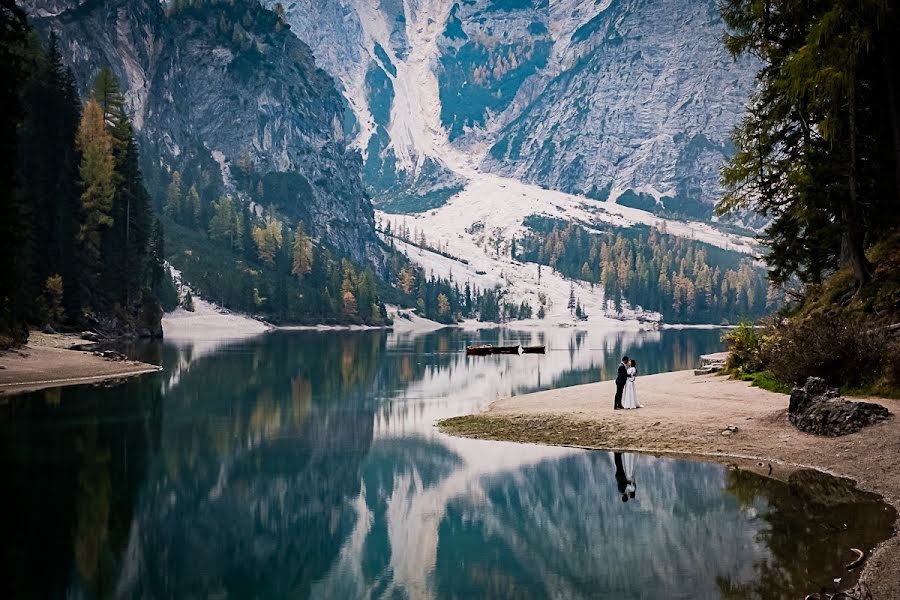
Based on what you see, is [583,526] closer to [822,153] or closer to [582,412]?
[582,412]

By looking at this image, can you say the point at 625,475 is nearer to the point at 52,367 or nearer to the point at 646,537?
the point at 646,537

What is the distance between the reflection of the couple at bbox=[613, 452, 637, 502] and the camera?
23.7m

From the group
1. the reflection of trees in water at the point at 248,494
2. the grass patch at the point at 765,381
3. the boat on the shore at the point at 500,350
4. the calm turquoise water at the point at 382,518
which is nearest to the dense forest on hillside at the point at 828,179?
the grass patch at the point at 765,381

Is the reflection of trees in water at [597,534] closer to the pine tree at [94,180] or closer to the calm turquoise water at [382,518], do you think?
the calm turquoise water at [382,518]

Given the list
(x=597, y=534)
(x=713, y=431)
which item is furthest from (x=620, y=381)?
(x=597, y=534)

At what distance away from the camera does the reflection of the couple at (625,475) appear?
23734mm

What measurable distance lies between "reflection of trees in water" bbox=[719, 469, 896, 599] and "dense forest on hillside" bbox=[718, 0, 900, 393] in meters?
10.5

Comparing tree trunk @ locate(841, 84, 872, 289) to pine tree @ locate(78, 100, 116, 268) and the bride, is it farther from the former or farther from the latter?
pine tree @ locate(78, 100, 116, 268)

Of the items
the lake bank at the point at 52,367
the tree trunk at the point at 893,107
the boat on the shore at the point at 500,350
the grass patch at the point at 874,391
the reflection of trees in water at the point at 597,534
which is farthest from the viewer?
the boat on the shore at the point at 500,350

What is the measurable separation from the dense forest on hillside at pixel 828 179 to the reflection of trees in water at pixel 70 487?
26.3 meters

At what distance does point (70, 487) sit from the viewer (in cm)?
2466

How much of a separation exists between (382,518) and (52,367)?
148ft

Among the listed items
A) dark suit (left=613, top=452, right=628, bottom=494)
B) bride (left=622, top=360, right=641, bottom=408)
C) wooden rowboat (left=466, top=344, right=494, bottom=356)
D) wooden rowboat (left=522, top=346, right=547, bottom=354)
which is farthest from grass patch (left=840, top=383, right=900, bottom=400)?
wooden rowboat (left=522, top=346, right=547, bottom=354)

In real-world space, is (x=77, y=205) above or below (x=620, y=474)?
above
